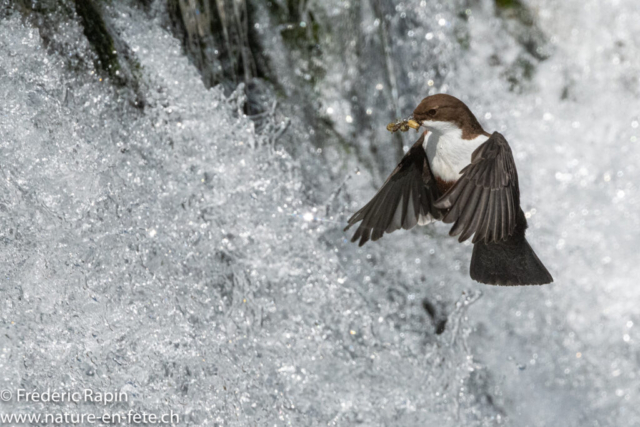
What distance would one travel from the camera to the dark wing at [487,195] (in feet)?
5.49

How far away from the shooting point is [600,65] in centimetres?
429

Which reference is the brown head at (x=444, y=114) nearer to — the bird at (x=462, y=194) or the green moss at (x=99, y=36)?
the bird at (x=462, y=194)

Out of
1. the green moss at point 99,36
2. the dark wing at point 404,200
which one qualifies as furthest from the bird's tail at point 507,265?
the green moss at point 99,36

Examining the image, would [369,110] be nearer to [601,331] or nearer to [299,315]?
[299,315]

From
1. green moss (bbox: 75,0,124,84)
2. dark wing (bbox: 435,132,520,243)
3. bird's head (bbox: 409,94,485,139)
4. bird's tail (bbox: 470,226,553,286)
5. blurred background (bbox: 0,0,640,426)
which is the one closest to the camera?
dark wing (bbox: 435,132,520,243)

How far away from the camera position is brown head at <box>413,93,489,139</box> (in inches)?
72.2

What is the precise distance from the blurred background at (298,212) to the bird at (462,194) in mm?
1037

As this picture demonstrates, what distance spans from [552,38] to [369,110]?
1276 mm

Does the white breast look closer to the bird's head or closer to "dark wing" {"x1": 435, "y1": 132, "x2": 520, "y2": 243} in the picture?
the bird's head

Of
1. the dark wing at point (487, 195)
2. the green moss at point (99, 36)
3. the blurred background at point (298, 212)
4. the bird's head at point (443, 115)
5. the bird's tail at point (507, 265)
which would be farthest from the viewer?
the green moss at point (99, 36)

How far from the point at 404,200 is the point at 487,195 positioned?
0.39 meters

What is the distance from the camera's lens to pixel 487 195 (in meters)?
1.70

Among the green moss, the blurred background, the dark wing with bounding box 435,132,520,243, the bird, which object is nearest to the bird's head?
the bird

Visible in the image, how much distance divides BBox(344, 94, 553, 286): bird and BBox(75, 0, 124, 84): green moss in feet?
4.56
